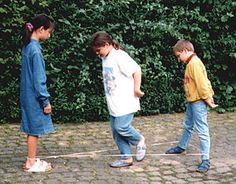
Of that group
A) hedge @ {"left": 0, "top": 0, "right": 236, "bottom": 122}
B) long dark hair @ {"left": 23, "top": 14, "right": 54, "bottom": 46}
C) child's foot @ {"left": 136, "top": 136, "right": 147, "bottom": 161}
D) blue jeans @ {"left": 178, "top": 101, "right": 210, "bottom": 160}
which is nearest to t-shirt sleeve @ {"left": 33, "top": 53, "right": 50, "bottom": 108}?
long dark hair @ {"left": 23, "top": 14, "right": 54, "bottom": 46}

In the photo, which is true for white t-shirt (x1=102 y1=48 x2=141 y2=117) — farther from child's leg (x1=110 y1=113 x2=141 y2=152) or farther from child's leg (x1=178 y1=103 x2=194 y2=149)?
child's leg (x1=178 y1=103 x2=194 y2=149)

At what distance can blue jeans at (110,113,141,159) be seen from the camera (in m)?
5.76

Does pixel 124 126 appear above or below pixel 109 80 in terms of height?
below

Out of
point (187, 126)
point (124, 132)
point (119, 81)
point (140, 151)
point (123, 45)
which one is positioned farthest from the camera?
point (123, 45)

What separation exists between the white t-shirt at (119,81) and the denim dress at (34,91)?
72 cm

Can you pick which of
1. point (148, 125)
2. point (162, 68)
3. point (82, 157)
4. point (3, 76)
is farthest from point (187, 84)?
point (3, 76)

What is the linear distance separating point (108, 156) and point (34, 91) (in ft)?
4.54

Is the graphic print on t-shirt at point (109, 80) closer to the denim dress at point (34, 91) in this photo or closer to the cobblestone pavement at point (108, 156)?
the denim dress at point (34, 91)

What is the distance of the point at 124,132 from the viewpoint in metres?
5.80

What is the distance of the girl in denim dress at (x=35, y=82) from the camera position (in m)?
5.45

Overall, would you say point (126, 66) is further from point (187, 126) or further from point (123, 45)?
point (123, 45)

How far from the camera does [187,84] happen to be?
591cm

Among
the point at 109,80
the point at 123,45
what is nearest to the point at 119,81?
the point at 109,80

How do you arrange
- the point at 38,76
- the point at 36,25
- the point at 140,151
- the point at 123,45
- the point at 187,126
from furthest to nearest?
1. the point at 123,45
2. the point at 187,126
3. the point at 140,151
4. the point at 36,25
5. the point at 38,76
